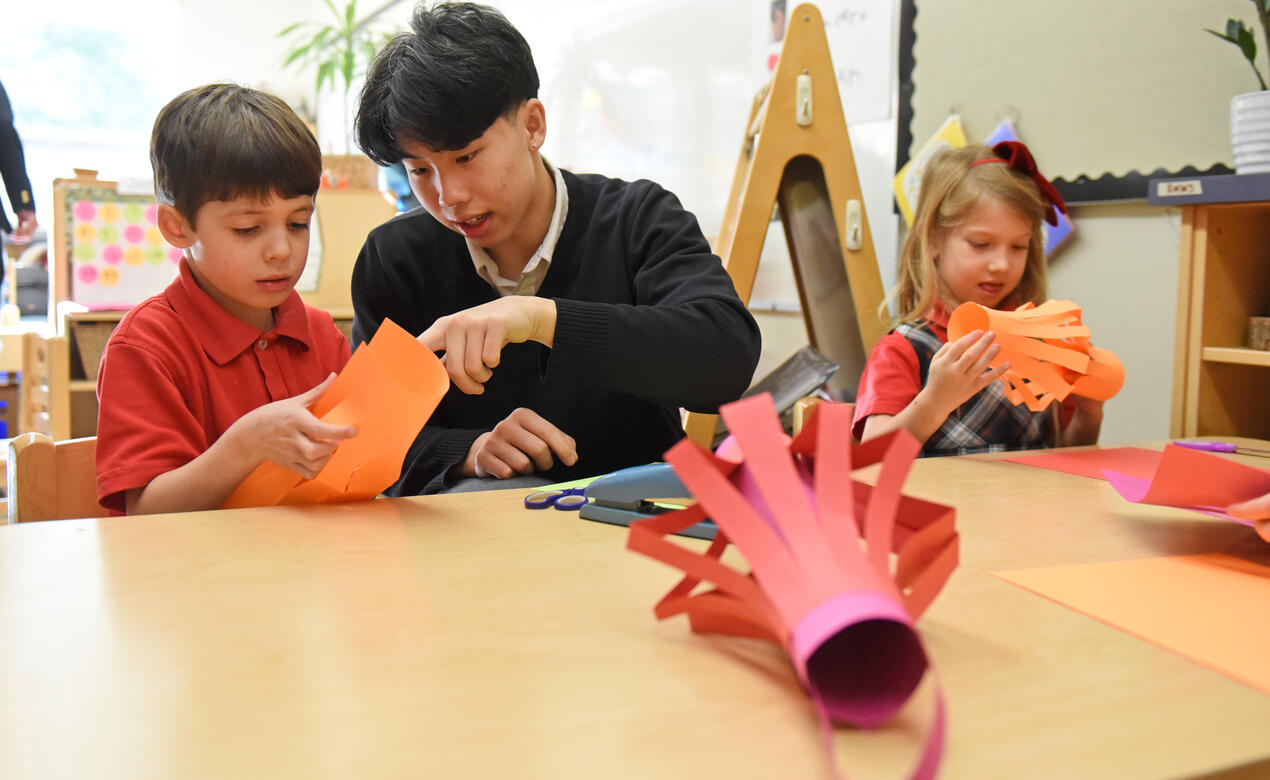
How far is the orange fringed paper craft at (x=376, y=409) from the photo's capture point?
734 mm

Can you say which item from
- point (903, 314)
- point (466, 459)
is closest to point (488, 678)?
point (466, 459)

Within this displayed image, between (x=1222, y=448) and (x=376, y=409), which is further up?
(x=376, y=409)

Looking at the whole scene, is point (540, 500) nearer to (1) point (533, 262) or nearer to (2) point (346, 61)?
(1) point (533, 262)

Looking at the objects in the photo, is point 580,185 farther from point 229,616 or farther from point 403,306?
point 229,616

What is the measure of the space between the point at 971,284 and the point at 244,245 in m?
1.07

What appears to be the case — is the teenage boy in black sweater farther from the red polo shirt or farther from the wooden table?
the wooden table

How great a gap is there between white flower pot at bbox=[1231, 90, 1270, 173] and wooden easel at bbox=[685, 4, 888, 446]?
743 mm

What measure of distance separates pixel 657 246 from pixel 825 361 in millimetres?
950

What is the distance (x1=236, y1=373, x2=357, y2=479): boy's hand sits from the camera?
0.77 m

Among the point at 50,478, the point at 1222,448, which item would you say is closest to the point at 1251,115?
the point at 1222,448

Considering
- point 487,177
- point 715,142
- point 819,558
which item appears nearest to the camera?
point 819,558

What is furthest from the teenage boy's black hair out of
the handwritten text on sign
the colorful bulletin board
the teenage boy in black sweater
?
the colorful bulletin board

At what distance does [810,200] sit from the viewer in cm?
215

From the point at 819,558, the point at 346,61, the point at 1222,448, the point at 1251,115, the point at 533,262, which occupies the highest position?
the point at 346,61
